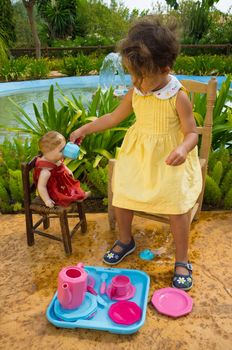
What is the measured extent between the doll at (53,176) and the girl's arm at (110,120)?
13 centimetres

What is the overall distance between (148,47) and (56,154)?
2.44ft

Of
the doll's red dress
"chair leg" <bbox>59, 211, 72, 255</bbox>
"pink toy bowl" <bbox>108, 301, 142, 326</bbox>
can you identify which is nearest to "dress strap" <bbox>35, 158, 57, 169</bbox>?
the doll's red dress

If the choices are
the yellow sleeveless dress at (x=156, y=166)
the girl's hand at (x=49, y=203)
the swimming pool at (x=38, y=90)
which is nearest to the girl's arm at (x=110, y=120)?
the yellow sleeveless dress at (x=156, y=166)

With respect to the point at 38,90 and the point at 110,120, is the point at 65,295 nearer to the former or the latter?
the point at 110,120

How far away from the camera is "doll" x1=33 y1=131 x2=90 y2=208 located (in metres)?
2.01

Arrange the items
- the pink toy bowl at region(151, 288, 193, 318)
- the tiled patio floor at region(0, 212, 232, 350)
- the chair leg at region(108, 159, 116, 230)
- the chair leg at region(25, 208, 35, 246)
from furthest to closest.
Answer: the chair leg at region(108, 159, 116, 230) → the chair leg at region(25, 208, 35, 246) → the pink toy bowl at region(151, 288, 193, 318) → the tiled patio floor at region(0, 212, 232, 350)

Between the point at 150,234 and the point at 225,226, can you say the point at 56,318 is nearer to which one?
the point at 150,234

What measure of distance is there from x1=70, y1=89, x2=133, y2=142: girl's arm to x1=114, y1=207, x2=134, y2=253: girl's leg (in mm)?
476

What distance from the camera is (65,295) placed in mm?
1646

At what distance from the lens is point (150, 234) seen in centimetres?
242

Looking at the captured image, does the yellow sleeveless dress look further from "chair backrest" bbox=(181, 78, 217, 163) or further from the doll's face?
"chair backrest" bbox=(181, 78, 217, 163)

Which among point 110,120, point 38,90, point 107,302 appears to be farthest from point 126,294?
point 38,90

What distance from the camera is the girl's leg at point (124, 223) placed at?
213cm

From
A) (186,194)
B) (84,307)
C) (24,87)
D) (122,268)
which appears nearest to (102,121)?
(186,194)
